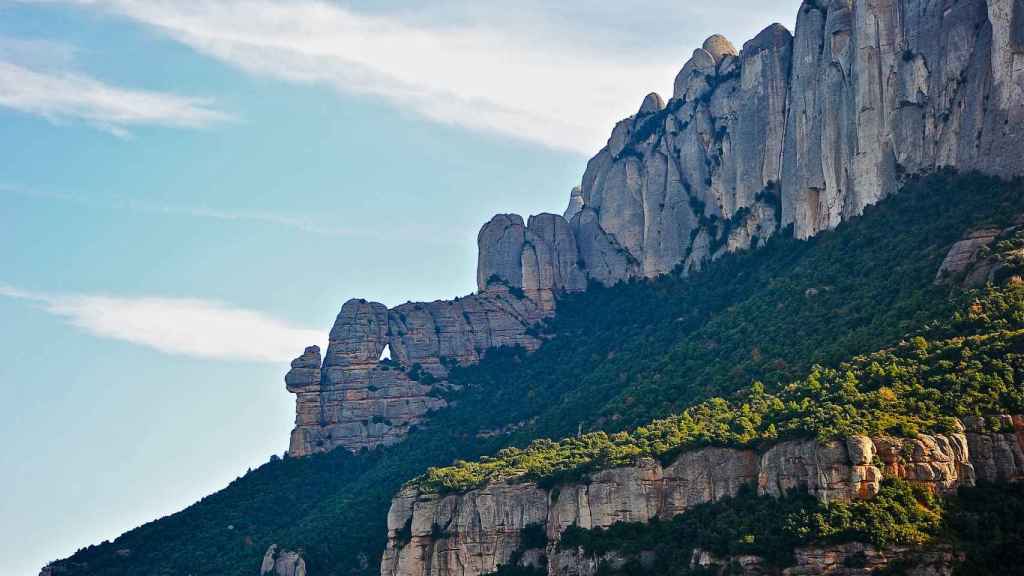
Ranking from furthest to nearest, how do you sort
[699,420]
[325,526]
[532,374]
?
1. [532,374]
2. [325,526]
3. [699,420]

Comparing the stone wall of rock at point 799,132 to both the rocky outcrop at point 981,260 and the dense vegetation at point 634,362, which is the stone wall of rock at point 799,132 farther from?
the rocky outcrop at point 981,260

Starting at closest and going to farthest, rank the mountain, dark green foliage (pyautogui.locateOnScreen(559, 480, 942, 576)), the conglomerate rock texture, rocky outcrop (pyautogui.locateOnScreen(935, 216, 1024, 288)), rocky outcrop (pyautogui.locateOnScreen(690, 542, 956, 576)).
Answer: rocky outcrop (pyautogui.locateOnScreen(690, 542, 956, 576)), dark green foliage (pyautogui.locateOnScreen(559, 480, 942, 576)), the mountain, rocky outcrop (pyautogui.locateOnScreen(935, 216, 1024, 288)), the conglomerate rock texture

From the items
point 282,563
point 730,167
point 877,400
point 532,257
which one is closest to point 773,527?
point 877,400

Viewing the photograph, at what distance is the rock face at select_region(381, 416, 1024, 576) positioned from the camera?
91.0m

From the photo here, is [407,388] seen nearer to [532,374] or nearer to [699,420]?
[532,374]

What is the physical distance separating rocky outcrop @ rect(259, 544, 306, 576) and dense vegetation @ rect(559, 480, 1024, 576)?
1488 inches

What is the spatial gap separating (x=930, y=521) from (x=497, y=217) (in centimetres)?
8048

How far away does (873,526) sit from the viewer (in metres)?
89.0

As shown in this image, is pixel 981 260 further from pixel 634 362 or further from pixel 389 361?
pixel 389 361

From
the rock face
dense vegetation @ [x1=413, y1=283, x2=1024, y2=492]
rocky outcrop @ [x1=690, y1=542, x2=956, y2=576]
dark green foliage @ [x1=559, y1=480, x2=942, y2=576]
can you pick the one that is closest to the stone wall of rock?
dense vegetation @ [x1=413, y1=283, x2=1024, y2=492]

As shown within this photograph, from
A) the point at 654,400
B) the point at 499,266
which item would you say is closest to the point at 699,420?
the point at 654,400

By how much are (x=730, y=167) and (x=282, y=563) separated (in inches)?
1671

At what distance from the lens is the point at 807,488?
307ft

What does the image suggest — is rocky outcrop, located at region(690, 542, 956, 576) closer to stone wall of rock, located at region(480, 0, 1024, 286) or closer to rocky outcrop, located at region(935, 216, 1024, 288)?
rocky outcrop, located at region(935, 216, 1024, 288)
